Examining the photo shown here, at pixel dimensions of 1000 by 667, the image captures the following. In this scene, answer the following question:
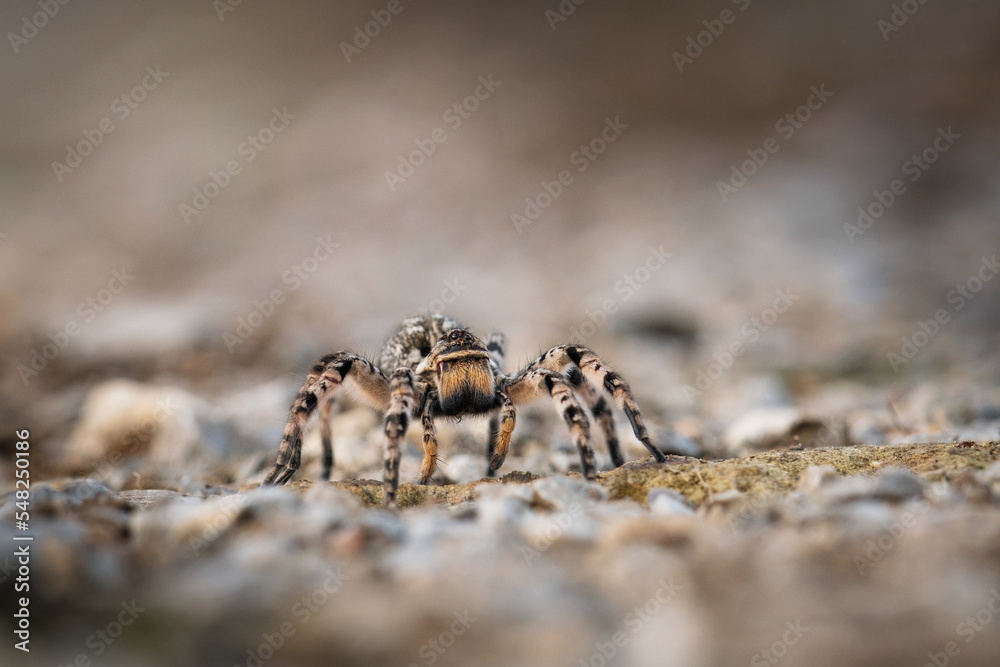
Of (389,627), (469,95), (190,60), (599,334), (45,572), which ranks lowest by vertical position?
(389,627)

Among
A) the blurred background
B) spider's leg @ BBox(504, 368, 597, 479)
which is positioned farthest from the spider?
the blurred background

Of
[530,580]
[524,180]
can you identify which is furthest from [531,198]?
[530,580]

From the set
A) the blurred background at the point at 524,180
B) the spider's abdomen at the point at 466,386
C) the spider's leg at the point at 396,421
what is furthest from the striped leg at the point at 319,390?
the blurred background at the point at 524,180

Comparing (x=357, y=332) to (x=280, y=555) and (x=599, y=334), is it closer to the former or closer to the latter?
(x=599, y=334)

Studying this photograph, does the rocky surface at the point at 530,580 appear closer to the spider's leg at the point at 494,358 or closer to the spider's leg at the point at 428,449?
the spider's leg at the point at 428,449

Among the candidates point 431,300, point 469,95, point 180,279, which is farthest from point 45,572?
point 469,95

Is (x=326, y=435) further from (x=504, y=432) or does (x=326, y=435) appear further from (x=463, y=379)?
(x=504, y=432)
